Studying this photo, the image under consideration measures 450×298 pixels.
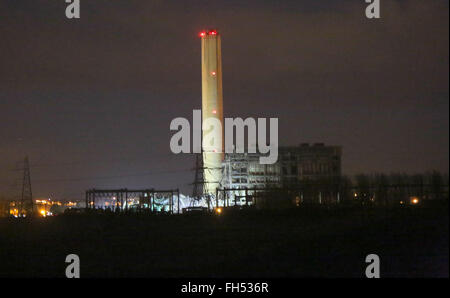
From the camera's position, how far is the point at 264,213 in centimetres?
4641

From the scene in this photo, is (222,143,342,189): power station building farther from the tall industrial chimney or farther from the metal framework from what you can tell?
the metal framework

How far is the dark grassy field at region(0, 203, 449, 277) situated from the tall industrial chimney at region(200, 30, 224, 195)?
57458mm

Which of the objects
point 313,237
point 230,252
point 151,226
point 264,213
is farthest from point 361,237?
point 264,213

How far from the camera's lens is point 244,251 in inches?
897

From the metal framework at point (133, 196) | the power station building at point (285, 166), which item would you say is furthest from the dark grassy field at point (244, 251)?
the power station building at point (285, 166)

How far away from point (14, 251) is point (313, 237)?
11.3 metres

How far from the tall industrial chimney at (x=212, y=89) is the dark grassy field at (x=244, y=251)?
189 feet

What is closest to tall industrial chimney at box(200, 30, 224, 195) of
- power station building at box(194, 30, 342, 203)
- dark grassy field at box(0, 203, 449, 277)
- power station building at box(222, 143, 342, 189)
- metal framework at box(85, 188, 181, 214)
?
power station building at box(194, 30, 342, 203)

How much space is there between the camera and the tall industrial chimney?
298 feet

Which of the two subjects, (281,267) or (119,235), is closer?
(281,267)

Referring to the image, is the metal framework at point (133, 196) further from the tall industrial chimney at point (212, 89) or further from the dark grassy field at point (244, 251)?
the dark grassy field at point (244, 251)

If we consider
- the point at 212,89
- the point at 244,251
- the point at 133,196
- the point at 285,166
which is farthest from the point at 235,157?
the point at 244,251

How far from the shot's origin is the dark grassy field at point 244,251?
1870 cm
